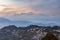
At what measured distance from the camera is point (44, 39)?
35.1m

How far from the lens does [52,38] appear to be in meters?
34.8

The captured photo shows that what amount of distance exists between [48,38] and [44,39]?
2.73 ft

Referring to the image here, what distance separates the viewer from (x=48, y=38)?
3466 centimetres

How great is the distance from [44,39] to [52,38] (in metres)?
1.44

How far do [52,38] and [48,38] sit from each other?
75 centimetres
